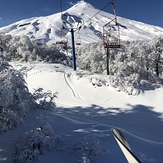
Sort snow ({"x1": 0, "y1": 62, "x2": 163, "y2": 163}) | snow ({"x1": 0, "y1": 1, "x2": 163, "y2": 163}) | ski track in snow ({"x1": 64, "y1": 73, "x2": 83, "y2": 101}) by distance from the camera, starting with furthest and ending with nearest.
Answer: ski track in snow ({"x1": 64, "y1": 73, "x2": 83, "y2": 101}), snow ({"x1": 0, "y1": 62, "x2": 163, "y2": 163}), snow ({"x1": 0, "y1": 1, "x2": 163, "y2": 163})

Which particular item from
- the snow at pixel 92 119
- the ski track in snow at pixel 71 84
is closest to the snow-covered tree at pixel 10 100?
the snow at pixel 92 119

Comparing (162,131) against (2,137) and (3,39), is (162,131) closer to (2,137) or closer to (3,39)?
(2,137)

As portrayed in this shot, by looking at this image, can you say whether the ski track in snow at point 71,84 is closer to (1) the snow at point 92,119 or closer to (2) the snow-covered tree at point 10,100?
(1) the snow at point 92,119

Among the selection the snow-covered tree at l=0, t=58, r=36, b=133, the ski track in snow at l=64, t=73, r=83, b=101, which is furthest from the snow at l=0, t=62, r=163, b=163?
the snow-covered tree at l=0, t=58, r=36, b=133

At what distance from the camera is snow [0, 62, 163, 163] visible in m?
7.05

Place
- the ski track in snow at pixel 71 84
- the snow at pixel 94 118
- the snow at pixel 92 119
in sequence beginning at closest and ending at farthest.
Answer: the snow at pixel 92 119, the snow at pixel 94 118, the ski track in snow at pixel 71 84

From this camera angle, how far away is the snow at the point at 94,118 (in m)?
7.05

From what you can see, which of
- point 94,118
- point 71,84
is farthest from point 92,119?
point 71,84

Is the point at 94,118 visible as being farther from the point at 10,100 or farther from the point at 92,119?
the point at 10,100

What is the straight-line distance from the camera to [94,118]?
12.2m

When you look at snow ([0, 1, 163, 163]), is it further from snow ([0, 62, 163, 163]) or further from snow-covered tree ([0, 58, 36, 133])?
snow-covered tree ([0, 58, 36, 133])

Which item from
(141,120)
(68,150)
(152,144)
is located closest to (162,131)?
(141,120)

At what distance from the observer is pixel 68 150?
22.5 ft

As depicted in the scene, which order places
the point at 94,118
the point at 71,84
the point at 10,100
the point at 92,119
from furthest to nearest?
the point at 71,84 < the point at 94,118 < the point at 92,119 < the point at 10,100
